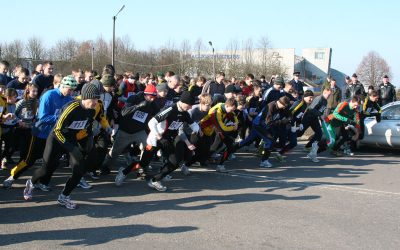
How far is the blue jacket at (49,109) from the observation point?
260 inches

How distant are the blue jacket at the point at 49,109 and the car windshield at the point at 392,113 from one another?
931cm

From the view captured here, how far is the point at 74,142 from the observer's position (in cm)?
629

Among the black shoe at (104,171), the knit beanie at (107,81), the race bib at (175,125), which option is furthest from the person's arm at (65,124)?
the black shoe at (104,171)

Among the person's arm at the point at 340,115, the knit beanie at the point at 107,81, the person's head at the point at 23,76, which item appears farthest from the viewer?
the person's arm at the point at 340,115

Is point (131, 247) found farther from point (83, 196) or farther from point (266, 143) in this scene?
point (266, 143)

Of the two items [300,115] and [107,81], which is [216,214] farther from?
[300,115]

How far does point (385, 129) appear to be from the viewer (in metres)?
12.0

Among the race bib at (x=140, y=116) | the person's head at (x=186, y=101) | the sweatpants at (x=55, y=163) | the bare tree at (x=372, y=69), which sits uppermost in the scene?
the bare tree at (x=372, y=69)

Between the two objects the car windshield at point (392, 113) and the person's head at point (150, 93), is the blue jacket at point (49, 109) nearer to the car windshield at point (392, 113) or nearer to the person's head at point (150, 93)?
the person's head at point (150, 93)

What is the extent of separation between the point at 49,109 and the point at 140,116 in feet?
5.74

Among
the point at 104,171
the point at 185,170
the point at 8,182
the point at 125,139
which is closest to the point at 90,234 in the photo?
the point at 8,182

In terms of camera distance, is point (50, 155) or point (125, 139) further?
point (125, 139)

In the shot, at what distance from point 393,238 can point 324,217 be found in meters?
1.00

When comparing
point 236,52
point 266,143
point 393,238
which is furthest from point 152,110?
point 236,52
